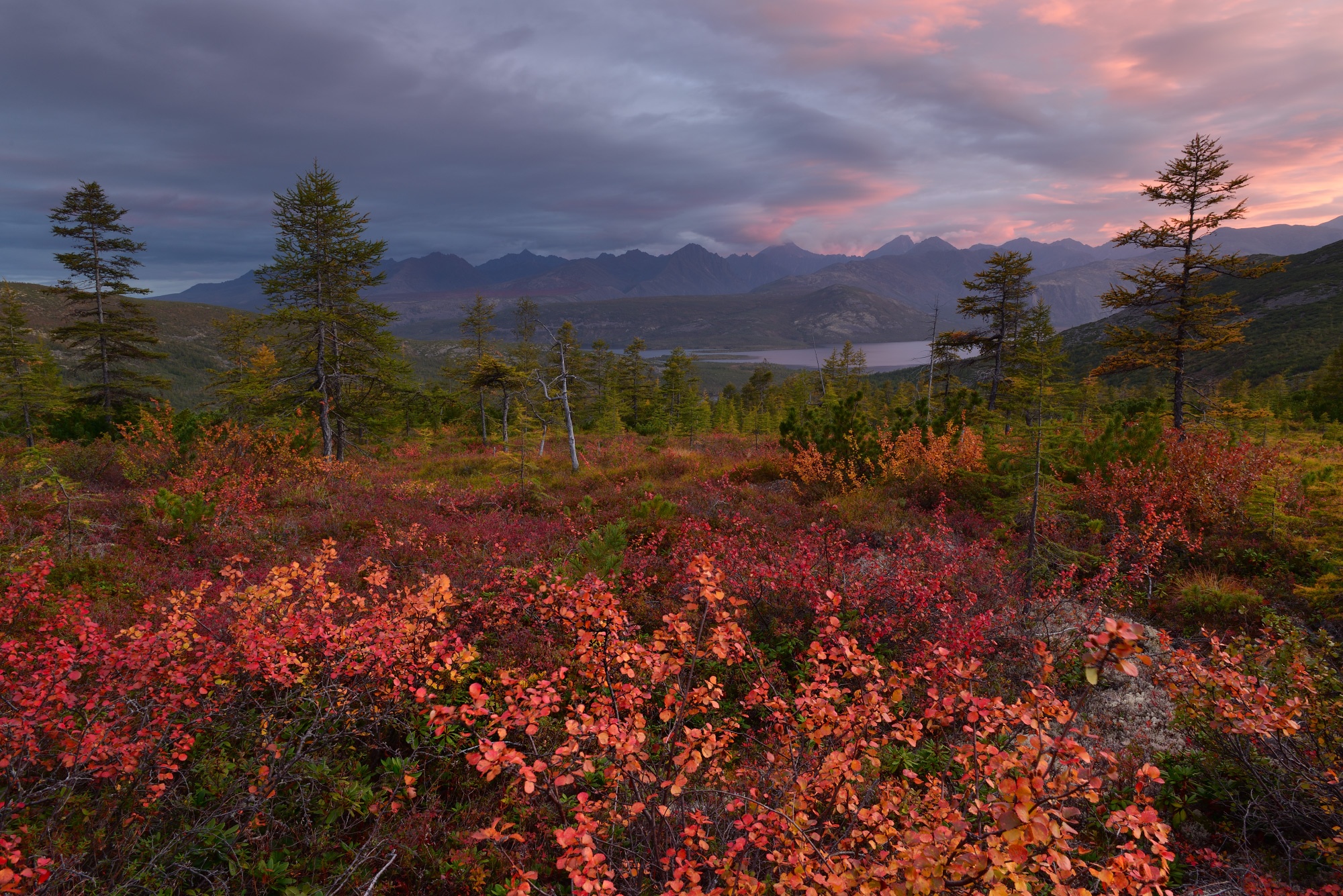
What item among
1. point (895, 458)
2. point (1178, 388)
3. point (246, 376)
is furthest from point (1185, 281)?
point (246, 376)

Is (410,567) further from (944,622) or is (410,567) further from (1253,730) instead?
(1253,730)

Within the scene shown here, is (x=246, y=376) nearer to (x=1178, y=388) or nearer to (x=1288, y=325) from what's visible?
(x=1178, y=388)

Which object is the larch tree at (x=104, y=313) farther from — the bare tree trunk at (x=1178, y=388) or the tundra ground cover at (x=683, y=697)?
the bare tree trunk at (x=1178, y=388)

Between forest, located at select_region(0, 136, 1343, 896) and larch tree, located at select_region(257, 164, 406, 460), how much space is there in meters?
0.18

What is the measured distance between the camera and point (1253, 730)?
12.0 feet

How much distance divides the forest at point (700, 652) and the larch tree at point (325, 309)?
0.18m

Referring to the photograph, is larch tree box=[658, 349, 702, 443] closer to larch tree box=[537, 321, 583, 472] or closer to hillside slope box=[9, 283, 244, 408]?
larch tree box=[537, 321, 583, 472]

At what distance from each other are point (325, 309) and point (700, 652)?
1966cm

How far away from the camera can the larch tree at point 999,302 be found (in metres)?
22.5

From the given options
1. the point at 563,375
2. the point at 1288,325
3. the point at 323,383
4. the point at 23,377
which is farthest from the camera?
the point at 1288,325

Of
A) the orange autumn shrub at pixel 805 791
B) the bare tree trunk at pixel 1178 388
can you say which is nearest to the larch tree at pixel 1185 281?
the bare tree trunk at pixel 1178 388

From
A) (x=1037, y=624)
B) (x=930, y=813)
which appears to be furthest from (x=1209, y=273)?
(x=930, y=813)

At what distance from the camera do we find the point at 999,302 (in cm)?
2303

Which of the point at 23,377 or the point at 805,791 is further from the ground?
the point at 23,377
